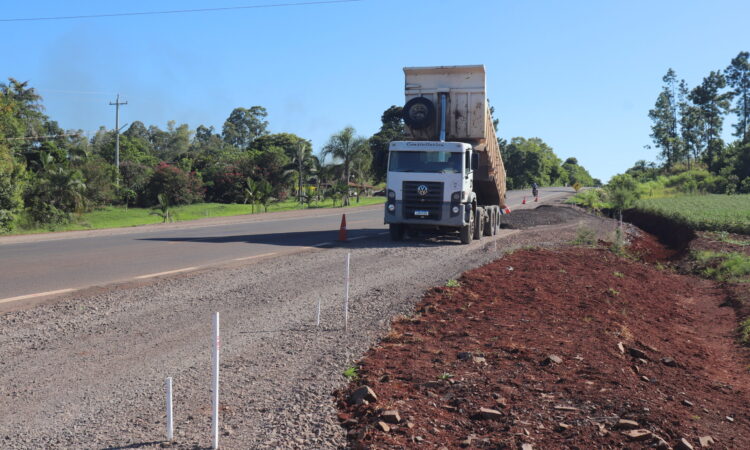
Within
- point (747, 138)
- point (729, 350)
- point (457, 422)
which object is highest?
point (747, 138)

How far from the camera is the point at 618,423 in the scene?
4762 millimetres

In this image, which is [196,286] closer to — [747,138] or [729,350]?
[729,350]

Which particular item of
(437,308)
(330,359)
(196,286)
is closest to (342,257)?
(196,286)

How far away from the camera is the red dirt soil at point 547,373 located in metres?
4.68

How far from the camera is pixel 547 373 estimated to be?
6117 millimetres

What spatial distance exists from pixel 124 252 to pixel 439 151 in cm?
881

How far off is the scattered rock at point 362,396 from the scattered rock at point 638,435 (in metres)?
1.89

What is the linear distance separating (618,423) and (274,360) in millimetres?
3234

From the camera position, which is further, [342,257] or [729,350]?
[342,257]

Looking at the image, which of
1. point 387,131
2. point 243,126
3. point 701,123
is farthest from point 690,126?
point 243,126

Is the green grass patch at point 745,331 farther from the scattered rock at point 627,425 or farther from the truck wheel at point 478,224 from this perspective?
the truck wheel at point 478,224

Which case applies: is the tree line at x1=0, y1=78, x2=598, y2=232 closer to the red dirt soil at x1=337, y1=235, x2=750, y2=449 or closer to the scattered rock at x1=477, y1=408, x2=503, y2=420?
the red dirt soil at x1=337, y1=235, x2=750, y2=449

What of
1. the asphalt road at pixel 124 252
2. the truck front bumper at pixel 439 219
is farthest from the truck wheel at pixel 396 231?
the asphalt road at pixel 124 252

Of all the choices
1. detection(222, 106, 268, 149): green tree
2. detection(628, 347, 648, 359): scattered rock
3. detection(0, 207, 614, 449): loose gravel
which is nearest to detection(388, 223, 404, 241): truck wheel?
detection(0, 207, 614, 449): loose gravel
